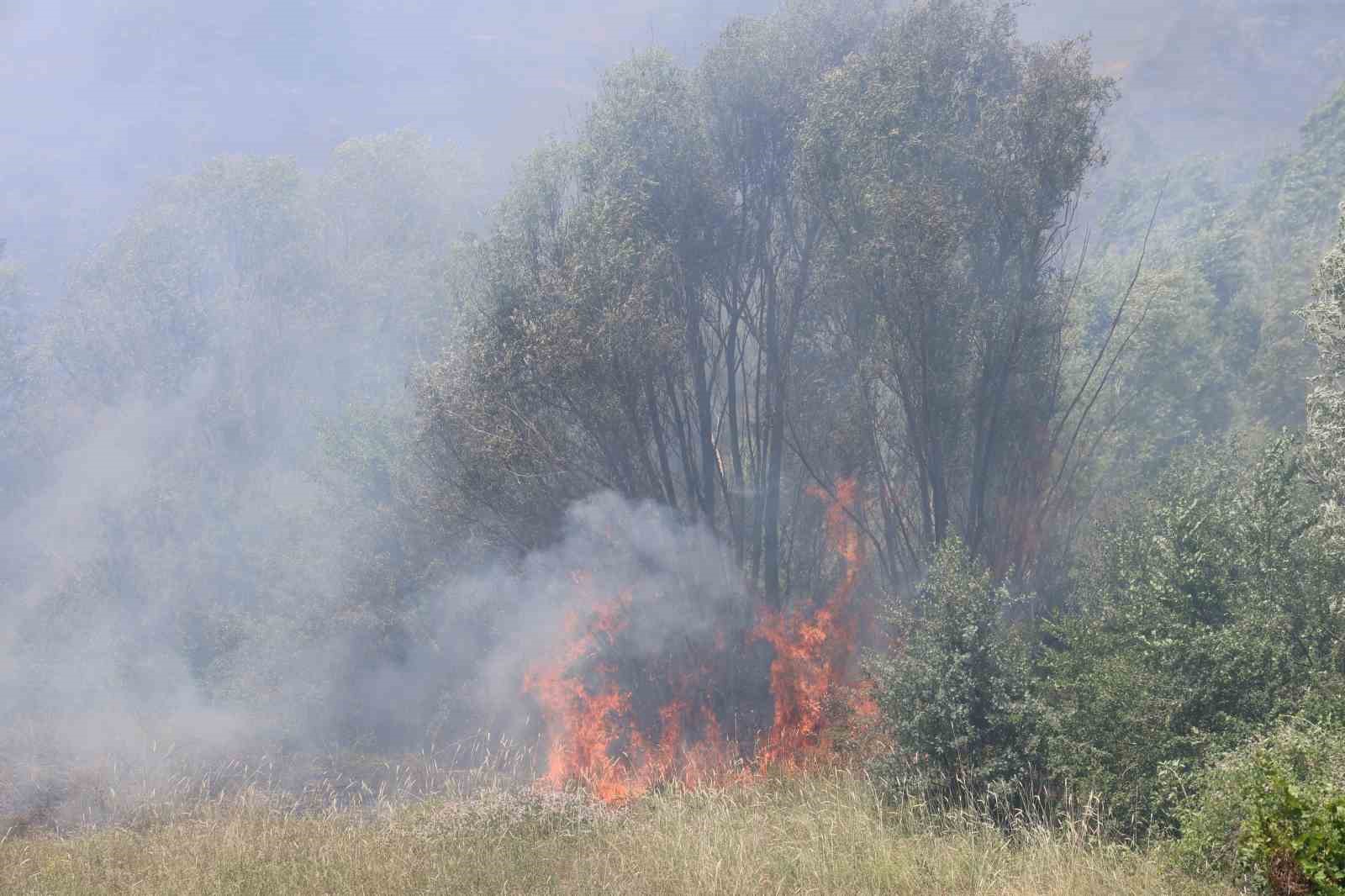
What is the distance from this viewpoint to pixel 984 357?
21.4 metres

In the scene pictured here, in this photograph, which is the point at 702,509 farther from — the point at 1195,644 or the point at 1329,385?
the point at 1329,385

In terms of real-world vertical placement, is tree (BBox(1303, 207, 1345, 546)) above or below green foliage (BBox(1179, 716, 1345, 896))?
above

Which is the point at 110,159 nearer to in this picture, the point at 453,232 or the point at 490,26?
the point at 453,232

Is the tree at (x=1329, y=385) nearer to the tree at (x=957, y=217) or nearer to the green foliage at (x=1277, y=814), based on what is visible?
the green foliage at (x=1277, y=814)

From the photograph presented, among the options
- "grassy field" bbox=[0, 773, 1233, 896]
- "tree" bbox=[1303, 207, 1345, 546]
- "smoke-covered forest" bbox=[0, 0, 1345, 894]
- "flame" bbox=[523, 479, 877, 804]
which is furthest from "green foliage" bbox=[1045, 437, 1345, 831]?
"flame" bbox=[523, 479, 877, 804]

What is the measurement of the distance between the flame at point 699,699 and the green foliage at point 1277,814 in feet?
32.4

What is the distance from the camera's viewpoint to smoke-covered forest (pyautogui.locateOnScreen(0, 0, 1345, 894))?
12227 mm

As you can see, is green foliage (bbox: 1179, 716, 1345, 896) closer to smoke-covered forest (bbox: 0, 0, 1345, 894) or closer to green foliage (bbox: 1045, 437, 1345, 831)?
smoke-covered forest (bbox: 0, 0, 1345, 894)

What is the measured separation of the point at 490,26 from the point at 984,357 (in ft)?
358

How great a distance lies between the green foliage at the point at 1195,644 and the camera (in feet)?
40.3

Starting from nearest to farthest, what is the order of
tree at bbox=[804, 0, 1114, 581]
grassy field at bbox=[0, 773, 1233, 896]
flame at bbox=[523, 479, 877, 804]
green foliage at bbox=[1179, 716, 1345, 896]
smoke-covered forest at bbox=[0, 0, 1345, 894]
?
green foliage at bbox=[1179, 716, 1345, 896] → grassy field at bbox=[0, 773, 1233, 896] → smoke-covered forest at bbox=[0, 0, 1345, 894] → tree at bbox=[804, 0, 1114, 581] → flame at bbox=[523, 479, 877, 804]

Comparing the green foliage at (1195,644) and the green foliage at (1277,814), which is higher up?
the green foliage at (1195,644)

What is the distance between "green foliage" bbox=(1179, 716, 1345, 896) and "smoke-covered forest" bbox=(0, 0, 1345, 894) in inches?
2.1

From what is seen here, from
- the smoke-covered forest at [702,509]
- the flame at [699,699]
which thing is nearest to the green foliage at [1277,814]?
the smoke-covered forest at [702,509]
